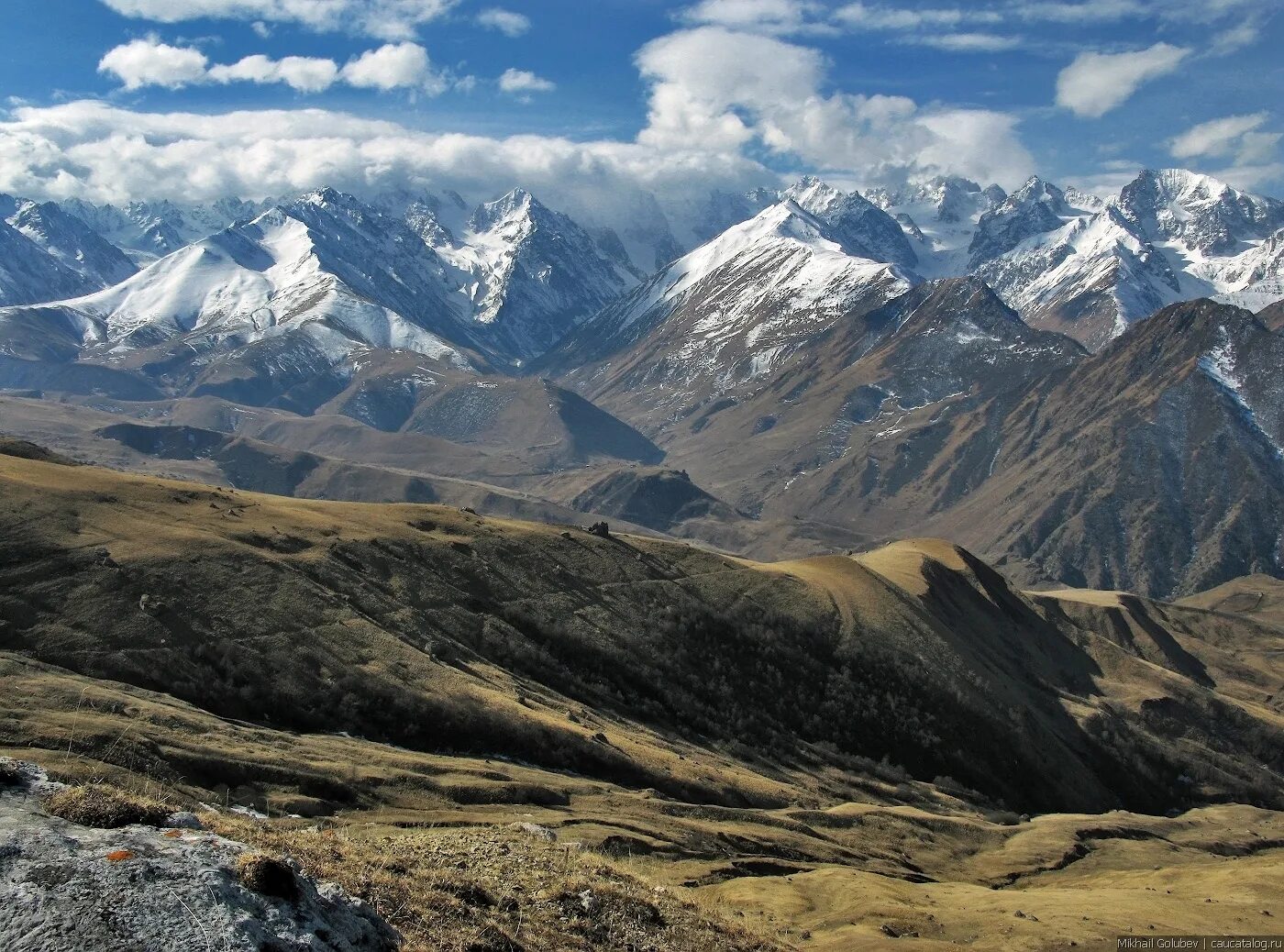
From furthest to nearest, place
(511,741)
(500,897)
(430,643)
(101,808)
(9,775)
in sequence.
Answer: (430,643) < (511,741) < (500,897) < (9,775) < (101,808)

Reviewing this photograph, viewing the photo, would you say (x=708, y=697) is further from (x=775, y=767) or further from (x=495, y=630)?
(x=495, y=630)

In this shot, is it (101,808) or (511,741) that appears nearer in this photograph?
(101,808)

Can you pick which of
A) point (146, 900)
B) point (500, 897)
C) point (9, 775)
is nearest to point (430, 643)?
point (500, 897)

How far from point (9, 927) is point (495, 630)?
451ft

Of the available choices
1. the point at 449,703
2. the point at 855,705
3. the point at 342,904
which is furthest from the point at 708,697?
the point at 342,904

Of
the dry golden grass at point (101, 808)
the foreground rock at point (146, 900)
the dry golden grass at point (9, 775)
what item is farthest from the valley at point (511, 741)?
the dry golden grass at point (9, 775)

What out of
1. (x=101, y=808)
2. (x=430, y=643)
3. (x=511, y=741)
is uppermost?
(x=101, y=808)

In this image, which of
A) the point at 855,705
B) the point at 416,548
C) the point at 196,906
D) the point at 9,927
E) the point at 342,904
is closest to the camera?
the point at 9,927

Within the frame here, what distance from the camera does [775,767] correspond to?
16112cm

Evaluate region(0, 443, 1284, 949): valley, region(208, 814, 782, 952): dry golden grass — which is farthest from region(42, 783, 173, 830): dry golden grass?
region(0, 443, 1284, 949): valley

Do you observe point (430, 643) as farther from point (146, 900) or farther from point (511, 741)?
point (146, 900)

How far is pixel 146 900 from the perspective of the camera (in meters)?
19.8

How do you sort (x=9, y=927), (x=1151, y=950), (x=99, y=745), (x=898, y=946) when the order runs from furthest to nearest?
(x=99, y=745)
(x=1151, y=950)
(x=898, y=946)
(x=9, y=927)

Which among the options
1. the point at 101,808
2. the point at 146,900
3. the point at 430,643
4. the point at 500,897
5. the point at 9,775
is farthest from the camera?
the point at 430,643
